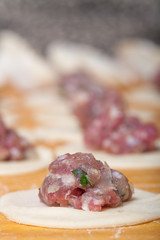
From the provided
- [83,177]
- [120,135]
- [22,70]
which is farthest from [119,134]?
[22,70]

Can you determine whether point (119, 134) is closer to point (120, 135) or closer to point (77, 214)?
point (120, 135)

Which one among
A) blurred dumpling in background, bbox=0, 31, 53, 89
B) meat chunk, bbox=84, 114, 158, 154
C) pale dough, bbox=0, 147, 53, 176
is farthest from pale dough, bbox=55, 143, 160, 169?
blurred dumpling in background, bbox=0, 31, 53, 89

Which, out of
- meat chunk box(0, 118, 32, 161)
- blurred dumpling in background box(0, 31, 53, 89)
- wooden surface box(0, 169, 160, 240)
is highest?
blurred dumpling in background box(0, 31, 53, 89)

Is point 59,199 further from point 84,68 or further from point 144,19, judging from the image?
point 144,19

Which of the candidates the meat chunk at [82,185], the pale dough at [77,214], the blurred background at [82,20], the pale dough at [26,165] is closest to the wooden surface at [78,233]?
the pale dough at [77,214]

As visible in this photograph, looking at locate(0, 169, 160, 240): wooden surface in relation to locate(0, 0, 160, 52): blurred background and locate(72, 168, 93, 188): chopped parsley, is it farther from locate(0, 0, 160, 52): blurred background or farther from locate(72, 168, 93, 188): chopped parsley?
locate(0, 0, 160, 52): blurred background

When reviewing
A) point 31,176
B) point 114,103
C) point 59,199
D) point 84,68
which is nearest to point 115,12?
point 84,68

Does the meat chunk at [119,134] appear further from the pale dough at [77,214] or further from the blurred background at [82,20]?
the blurred background at [82,20]
